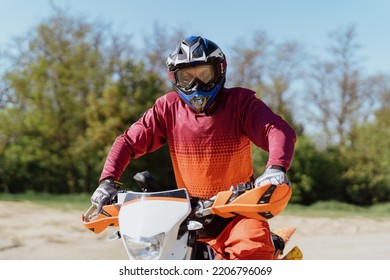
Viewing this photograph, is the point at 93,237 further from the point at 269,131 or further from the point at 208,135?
the point at 269,131

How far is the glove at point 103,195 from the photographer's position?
8.18ft

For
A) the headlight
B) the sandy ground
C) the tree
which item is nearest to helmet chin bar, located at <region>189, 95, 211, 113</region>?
the headlight

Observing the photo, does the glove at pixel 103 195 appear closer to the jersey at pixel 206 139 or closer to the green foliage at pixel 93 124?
the jersey at pixel 206 139

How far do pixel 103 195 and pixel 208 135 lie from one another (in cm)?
76

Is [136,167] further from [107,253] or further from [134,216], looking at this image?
[134,216]

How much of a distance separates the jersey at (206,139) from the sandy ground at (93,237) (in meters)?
4.11

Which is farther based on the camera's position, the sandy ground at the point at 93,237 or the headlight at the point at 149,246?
the sandy ground at the point at 93,237

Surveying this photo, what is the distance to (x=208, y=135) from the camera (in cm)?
295

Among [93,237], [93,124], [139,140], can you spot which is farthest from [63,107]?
[139,140]

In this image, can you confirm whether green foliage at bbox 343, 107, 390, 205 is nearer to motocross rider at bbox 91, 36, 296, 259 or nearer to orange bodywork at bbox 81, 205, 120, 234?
motocross rider at bbox 91, 36, 296, 259

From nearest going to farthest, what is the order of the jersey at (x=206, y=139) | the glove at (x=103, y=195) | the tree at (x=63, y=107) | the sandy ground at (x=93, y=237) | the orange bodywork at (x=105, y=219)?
the orange bodywork at (x=105, y=219), the glove at (x=103, y=195), the jersey at (x=206, y=139), the sandy ground at (x=93, y=237), the tree at (x=63, y=107)

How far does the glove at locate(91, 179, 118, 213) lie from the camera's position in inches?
98.2

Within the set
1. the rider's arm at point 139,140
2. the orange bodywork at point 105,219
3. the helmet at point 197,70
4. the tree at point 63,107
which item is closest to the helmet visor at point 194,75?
the helmet at point 197,70

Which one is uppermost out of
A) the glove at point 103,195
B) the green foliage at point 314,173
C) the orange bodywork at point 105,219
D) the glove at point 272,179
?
the glove at point 272,179
